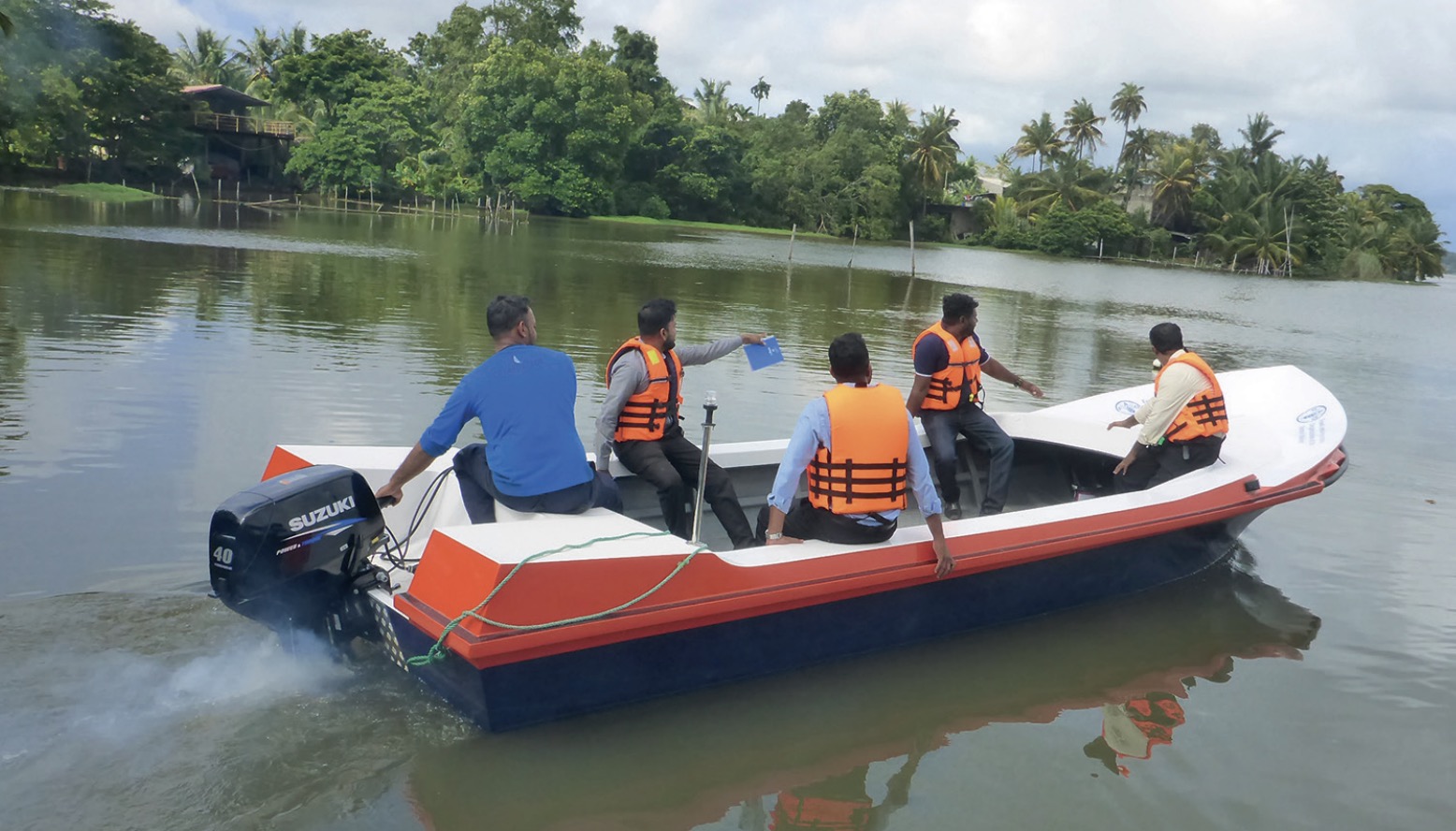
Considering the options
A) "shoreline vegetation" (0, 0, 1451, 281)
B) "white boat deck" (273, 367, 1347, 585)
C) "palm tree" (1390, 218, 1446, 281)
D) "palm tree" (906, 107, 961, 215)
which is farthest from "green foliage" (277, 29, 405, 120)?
"palm tree" (1390, 218, 1446, 281)

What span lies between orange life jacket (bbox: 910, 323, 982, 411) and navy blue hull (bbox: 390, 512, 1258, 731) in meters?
1.19

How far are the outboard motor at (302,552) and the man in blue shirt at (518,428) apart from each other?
28 centimetres

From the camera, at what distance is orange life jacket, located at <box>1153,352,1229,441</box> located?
19.4 feet

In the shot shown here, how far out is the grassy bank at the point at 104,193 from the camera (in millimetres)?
39594

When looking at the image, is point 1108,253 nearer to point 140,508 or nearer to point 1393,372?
point 1393,372

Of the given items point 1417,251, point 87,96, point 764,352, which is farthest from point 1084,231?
point 764,352

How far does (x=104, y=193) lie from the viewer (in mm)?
40750

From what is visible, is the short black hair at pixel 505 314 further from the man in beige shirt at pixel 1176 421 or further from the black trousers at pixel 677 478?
the man in beige shirt at pixel 1176 421

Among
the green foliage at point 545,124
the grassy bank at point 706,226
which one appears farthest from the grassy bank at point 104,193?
the grassy bank at point 706,226

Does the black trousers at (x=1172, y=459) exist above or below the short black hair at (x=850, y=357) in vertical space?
below

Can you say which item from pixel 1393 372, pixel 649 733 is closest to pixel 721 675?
pixel 649 733

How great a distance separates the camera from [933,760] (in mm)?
4113

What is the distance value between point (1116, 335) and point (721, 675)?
16731mm

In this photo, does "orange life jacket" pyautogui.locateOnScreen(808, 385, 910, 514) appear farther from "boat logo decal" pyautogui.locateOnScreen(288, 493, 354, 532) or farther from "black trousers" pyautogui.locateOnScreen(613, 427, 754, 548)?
"boat logo decal" pyautogui.locateOnScreen(288, 493, 354, 532)
